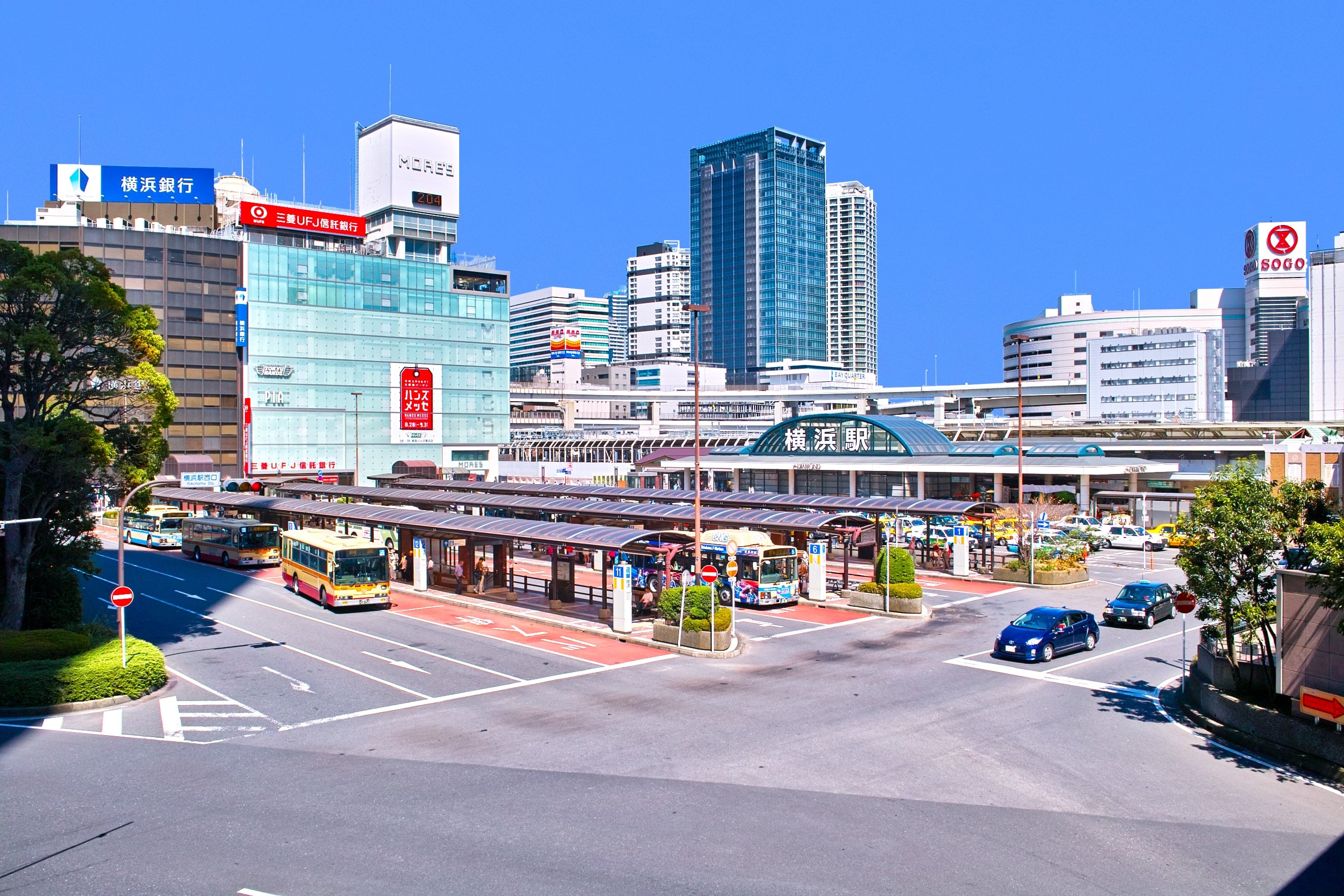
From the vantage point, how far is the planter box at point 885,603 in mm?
36625


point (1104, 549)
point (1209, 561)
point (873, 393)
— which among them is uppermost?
point (873, 393)

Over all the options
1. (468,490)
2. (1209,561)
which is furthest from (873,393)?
(1209,561)

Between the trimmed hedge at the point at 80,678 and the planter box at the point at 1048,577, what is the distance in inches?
1382

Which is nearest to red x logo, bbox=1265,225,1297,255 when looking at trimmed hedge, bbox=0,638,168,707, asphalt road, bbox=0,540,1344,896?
asphalt road, bbox=0,540,1344,896

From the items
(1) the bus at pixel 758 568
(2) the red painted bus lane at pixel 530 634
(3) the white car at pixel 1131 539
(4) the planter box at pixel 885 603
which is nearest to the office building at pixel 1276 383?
(3) the white car at pixel 1131 539

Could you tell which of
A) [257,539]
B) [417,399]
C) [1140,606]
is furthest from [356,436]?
[1140,606]

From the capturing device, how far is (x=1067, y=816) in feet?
51.5

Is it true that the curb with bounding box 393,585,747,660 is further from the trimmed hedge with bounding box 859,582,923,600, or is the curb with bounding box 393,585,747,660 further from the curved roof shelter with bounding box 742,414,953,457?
the curved roof shelter with bounding box 742,414,953,457

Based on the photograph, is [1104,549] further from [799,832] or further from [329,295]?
[329,295]

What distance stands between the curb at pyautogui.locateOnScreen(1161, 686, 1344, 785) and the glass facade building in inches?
3241

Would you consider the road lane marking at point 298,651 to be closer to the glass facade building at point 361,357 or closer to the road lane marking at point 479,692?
the road lane marking at point 479,692

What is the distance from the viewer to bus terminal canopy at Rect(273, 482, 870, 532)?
41.2 m

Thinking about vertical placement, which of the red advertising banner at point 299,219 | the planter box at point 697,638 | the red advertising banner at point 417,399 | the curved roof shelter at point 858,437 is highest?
the red advertising banner at point 299,219

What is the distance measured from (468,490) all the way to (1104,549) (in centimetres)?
4035
